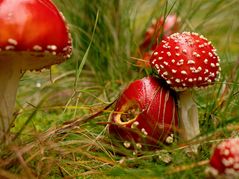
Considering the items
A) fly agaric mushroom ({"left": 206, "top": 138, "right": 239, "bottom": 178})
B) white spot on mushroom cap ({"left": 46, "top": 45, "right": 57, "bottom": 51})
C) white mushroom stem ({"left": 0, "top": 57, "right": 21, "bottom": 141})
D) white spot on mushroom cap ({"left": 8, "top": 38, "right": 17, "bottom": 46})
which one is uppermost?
white spot on mushroom cap ({"left": 8, "top": 38, "right": 17, "bottom": 46})

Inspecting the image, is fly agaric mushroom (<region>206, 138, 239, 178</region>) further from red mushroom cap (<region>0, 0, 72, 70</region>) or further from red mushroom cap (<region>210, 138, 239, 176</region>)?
red mushroom cap (<region>0, 0, 72, 70</region>)

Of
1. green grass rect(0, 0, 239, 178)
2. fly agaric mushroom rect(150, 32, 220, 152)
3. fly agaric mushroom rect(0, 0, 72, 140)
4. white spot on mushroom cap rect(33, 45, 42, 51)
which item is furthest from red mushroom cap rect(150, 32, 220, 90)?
white spot on mushroom cap rect(33, 45, 42, 51)

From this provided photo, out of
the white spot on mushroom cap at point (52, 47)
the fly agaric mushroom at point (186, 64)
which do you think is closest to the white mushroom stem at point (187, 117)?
the fly agaric mushroom at point (186, 64)

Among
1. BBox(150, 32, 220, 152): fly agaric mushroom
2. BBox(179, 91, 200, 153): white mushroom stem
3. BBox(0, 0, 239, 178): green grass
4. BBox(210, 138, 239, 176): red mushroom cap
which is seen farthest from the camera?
BBox(179, 91, 200, 153): white mushroom stem

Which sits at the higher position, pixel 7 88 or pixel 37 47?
pixel 37 47

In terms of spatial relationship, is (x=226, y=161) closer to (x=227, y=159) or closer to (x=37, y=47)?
(x=227, y=159)

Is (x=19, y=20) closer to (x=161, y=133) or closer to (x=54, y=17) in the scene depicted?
(x=54, y=17)

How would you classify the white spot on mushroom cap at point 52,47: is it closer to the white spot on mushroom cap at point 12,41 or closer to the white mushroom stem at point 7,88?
the white spot on mushroom cap at point 12,41

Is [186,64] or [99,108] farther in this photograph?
[99,108]

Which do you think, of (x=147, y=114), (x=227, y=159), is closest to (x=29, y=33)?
(x=147, y=114)
